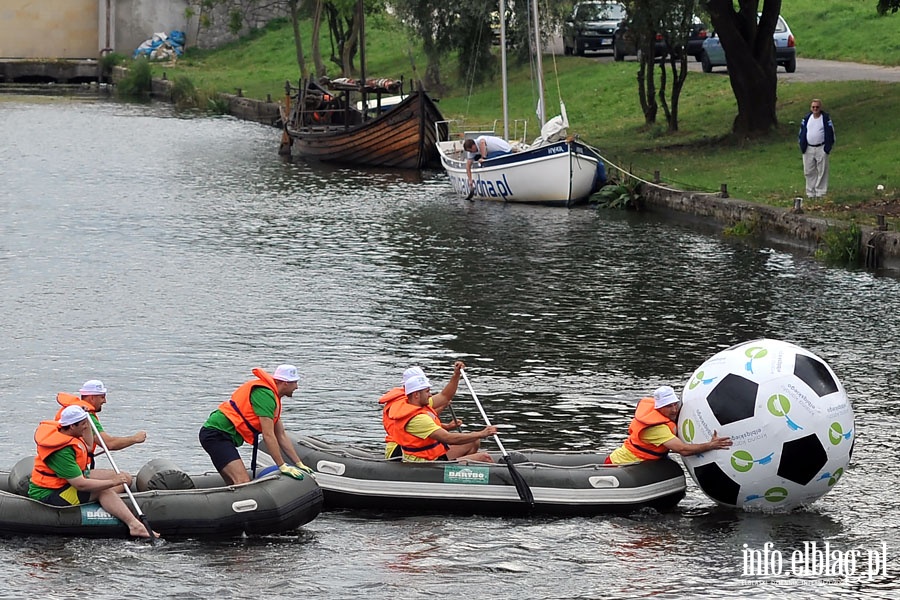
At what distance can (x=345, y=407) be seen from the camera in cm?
1733

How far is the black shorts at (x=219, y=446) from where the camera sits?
1323cm

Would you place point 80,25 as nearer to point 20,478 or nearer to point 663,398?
point 20,478

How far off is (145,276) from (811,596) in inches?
651

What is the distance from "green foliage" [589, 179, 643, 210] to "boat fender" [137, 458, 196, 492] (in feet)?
69.3

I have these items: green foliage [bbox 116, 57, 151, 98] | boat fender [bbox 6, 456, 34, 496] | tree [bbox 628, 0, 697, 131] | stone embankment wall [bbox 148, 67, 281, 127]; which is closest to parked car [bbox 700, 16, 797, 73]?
tree [bbox 628, 0, 697, 131]

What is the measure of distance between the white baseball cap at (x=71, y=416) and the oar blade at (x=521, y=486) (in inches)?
152

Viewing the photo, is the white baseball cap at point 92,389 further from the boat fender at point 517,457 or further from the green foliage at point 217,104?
the green foliage at point 217,104

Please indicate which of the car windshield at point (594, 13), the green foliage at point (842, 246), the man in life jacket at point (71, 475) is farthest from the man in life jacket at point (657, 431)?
the car windshield at point (594, 13)

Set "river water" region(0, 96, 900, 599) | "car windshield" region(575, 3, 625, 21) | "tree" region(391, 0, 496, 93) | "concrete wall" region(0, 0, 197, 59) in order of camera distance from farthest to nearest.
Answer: "concrete wall" region(0, 0, 197, 59) → "car windshield" region(575, 3, 625, 21) → "tree" region(391, 0, 496, 93) → "river water" region(0, 96, 900, 599)

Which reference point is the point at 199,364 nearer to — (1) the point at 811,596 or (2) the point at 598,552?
(2) the point at 598,552

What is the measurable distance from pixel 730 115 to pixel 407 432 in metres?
27.9

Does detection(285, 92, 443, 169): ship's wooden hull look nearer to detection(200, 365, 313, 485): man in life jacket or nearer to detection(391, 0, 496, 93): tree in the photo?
detection(391, 0, 496, 93): tree

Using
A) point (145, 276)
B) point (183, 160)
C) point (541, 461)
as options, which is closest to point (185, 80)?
point (183, 160)

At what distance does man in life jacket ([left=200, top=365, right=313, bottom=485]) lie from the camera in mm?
13203
